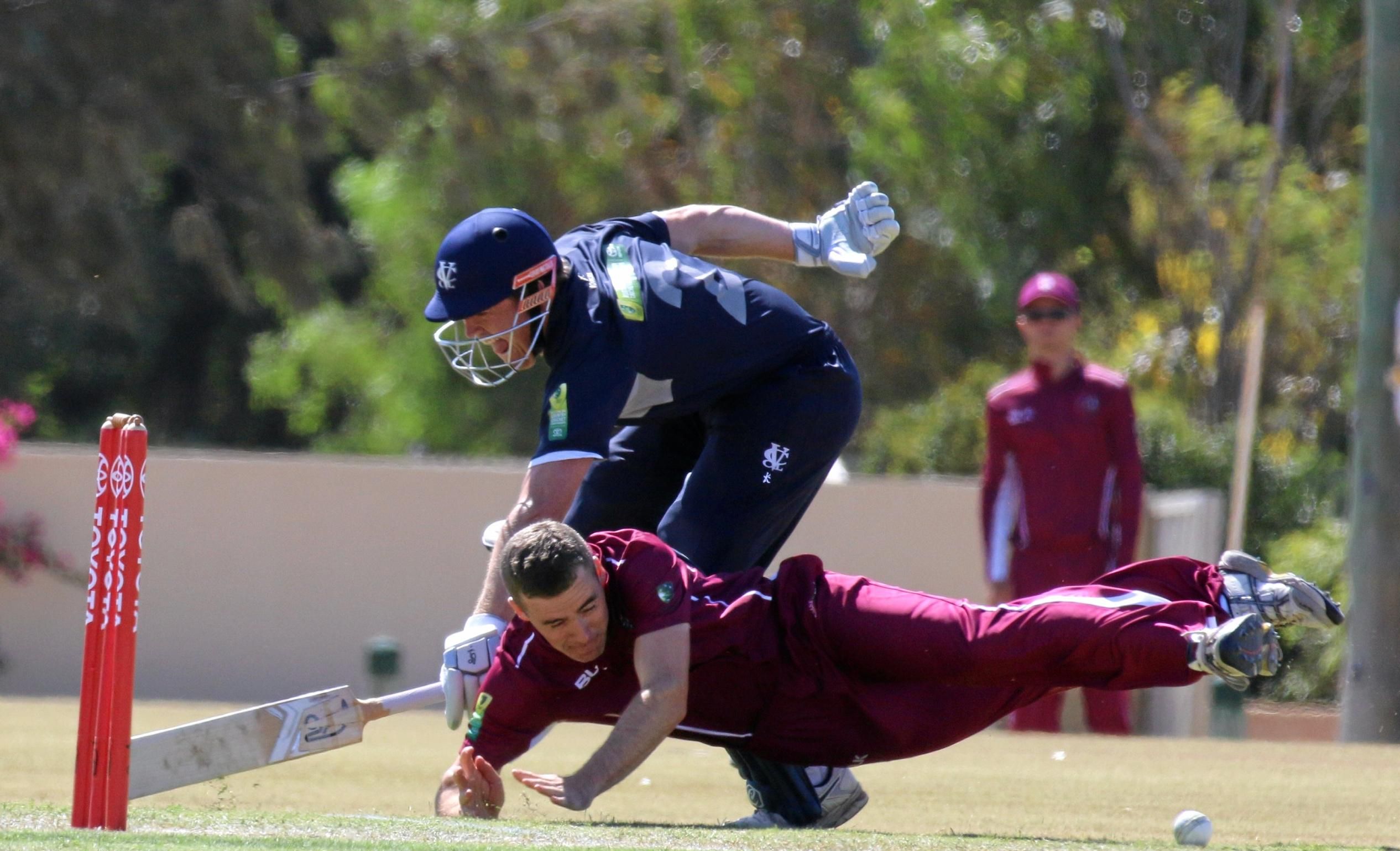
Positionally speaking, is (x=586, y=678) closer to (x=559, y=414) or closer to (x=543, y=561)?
(x=543, y=561)

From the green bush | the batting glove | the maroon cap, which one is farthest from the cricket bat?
the green bush

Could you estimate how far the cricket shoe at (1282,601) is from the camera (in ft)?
15.0

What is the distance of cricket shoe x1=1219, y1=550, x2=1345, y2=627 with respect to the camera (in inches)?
180

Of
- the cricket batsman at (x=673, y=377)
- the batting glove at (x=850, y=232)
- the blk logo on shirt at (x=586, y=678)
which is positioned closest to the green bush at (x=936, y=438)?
the batting glove at (x=850, y=232)

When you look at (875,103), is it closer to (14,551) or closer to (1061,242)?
(1061,242)

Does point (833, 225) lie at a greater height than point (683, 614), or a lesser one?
greater

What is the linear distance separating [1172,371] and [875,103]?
3811 mm

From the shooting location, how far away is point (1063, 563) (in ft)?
26.7

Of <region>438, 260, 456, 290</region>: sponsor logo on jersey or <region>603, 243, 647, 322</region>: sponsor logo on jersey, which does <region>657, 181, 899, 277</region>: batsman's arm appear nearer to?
<region>603, 243, 647, 322</region>: sponsor logo on jersey

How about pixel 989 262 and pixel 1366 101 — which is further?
pixel 989 262

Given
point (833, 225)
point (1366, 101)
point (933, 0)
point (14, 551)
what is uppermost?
point (933, 0)

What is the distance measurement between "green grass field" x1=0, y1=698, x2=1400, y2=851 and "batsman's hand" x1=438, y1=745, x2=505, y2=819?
94 millimetres

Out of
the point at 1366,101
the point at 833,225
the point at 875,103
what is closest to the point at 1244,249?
the point at 875,103

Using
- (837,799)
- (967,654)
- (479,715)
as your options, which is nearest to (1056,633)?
(967,654)
